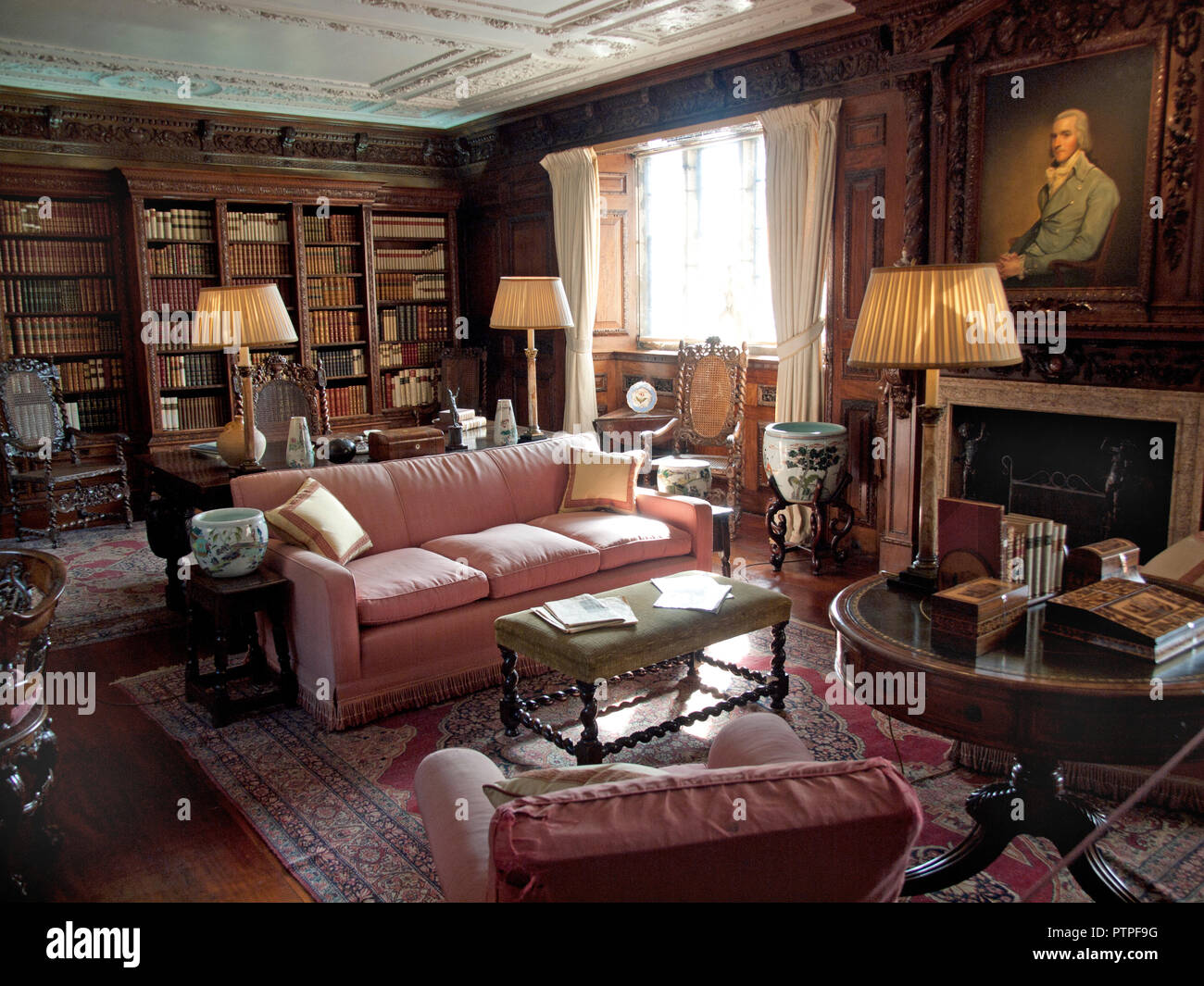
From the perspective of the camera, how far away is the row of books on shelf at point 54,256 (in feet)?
21.0

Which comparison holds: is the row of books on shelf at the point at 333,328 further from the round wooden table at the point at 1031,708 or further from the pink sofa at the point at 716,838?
the pink sofa at the point at 716,838

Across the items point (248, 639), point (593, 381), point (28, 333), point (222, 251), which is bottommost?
point (248, 639)

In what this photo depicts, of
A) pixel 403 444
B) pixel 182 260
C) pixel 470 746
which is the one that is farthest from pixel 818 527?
pixel 182 260

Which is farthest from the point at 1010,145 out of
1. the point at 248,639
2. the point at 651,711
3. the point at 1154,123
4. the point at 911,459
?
the point at 248,639

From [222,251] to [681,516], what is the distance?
4482 millimetres

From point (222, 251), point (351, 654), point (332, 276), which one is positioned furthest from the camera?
point (332, 276)

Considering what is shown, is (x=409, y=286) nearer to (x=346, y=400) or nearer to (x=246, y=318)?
(x=346, y=400)

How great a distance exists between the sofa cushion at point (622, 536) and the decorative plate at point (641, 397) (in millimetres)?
2412

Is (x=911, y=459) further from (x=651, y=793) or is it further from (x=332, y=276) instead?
(x=332, y=276)

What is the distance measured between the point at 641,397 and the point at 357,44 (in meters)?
2.85

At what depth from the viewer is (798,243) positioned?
557cm

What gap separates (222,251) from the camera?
700 cm

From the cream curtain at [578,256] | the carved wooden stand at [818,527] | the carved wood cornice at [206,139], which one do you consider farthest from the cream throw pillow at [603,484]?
the carved wood cornice at [206,139]
